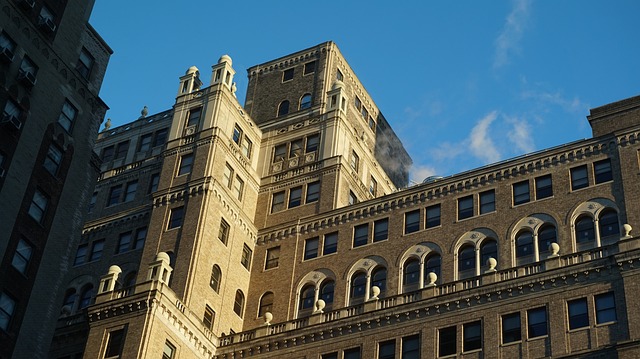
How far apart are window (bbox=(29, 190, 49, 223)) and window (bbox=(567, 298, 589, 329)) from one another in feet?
93.3

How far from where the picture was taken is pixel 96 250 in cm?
8050

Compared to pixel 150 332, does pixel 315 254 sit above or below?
above

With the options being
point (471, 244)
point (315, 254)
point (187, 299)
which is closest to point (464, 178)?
point (471, 244)

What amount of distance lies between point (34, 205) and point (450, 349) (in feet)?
79.3

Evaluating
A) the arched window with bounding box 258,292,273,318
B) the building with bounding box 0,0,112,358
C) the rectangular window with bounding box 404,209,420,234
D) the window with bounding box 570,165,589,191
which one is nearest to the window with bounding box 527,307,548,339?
the window with bounding box 570,165,589,191

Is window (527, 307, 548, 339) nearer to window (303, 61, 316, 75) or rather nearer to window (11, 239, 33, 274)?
window (11, 239, 33, 274)

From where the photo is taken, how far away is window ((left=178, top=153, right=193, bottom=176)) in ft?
259

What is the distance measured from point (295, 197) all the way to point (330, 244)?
6750 millimetres

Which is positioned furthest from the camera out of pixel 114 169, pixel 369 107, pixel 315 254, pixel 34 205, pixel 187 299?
pixel 369 107

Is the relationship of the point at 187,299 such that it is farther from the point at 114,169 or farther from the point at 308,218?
the point at 114,169

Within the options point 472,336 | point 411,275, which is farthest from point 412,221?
point 472,336

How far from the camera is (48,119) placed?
2265 inches

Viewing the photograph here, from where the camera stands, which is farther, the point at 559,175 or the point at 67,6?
the point at 559,175

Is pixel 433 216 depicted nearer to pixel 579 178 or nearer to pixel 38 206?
pixel 579 178
